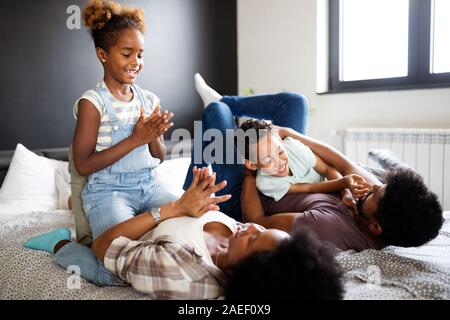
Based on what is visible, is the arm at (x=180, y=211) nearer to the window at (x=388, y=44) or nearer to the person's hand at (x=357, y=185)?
the person's hand at (x=357, y=185)

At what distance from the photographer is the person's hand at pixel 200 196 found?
3.98 feet

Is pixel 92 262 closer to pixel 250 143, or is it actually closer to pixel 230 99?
pixel 250 143

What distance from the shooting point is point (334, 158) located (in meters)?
1.82

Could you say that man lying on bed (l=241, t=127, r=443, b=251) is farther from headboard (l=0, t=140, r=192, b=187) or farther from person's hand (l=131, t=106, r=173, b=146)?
headboard (l=0, t=140, r=192, b=187)

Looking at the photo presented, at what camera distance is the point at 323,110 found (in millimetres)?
3748

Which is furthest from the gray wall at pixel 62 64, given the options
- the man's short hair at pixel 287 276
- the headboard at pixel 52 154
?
the man's short hair at pixel 287 276

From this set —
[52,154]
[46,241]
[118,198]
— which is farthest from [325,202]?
[52,154]

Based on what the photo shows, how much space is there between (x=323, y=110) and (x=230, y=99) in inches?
65.8

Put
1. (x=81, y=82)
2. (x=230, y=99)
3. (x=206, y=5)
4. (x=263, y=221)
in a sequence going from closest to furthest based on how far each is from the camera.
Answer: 1. (x=263, y=221)
2. (x=230, y=99)
3. (x=81, y=82)
4. (x=206, y=5)

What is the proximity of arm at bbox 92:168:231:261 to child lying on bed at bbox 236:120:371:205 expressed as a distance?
47 centimetres

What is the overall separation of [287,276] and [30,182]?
6.64ft

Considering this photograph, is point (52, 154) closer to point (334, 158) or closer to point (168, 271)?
point (334, 158)

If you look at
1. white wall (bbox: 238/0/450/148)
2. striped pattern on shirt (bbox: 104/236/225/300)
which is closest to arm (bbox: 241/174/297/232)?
striped pattern on shirt (bbox: 104/236/225/300)

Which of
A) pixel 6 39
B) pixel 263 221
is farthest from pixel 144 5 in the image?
pixel 263 221
